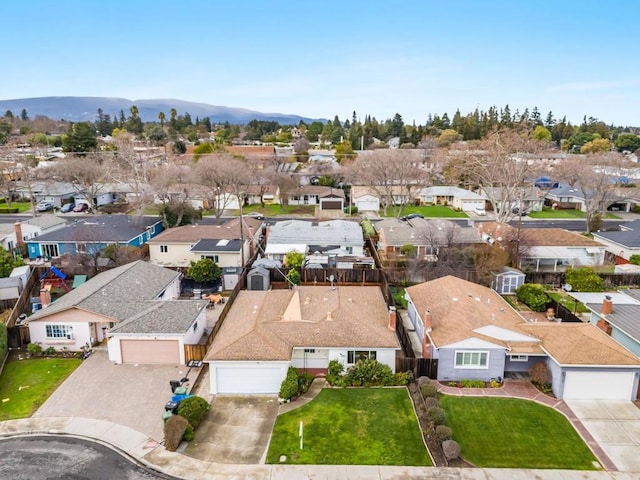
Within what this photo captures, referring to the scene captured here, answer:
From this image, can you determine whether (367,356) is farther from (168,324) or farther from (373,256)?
(373,256)

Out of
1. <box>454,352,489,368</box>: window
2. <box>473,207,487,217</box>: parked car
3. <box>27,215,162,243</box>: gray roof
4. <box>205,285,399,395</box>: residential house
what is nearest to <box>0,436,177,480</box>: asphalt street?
<box>205,285,399,395</box>: residential house

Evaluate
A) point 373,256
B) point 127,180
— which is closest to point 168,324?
point 373,256

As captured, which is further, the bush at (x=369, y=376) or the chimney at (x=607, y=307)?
the chimney at (x=607, y=307)

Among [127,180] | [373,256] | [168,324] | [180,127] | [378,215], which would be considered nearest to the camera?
[168,324]

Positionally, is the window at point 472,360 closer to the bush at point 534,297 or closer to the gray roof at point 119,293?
the bush at point 534,297

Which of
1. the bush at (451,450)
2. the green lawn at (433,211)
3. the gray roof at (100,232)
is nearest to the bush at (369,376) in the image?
the bush at (451,450)

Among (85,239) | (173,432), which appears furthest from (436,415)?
(85,239)
